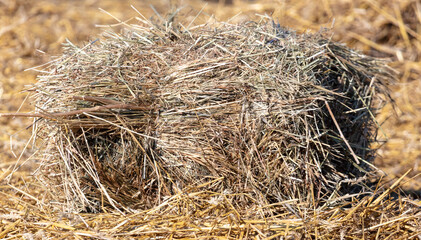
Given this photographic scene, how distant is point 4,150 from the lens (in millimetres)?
4016

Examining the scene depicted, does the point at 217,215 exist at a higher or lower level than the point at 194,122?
lower

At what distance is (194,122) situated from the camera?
2.54 metres

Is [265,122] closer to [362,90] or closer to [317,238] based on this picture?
[317,238]

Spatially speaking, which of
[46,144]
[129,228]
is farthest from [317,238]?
[46,144]

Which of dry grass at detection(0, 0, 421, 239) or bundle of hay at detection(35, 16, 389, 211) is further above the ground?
bundle of hay at detection(35, 16, 389, 211)

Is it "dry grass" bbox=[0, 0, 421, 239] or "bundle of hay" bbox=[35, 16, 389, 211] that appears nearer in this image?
"dry grass" bbox=[0, 0, 421, 239]

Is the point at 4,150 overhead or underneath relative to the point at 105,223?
A: overhead

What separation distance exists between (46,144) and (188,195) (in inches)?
35.8

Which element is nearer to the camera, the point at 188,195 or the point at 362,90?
the point at 188,195

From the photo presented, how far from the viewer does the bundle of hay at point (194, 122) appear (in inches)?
98.1

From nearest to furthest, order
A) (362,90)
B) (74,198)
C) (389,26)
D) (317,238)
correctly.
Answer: (317,238) < (74,198) < (362,90) < (389,26)

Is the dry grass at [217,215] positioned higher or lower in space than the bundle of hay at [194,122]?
lower

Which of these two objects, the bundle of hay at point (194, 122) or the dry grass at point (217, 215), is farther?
the bundle of hay at point (194, 122)

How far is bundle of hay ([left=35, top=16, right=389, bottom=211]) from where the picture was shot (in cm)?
249
